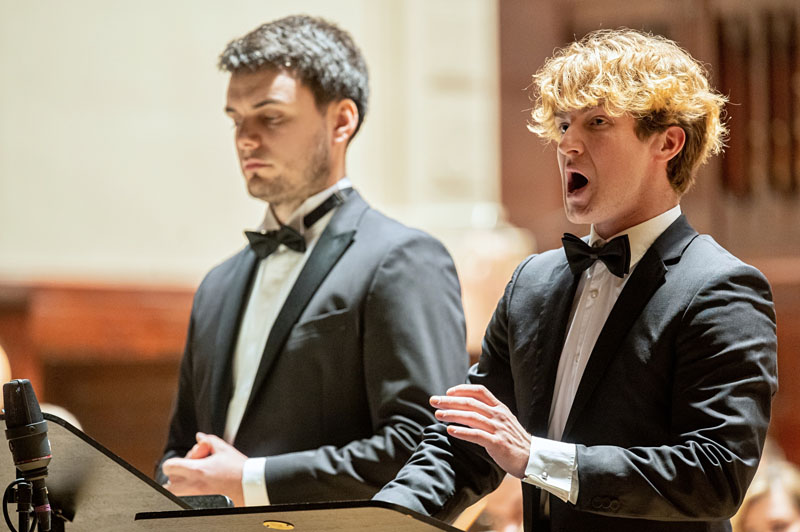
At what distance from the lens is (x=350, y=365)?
2.63 metres

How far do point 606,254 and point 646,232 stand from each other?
88mm

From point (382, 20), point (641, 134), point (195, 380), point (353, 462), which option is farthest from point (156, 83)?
point (641, 134)

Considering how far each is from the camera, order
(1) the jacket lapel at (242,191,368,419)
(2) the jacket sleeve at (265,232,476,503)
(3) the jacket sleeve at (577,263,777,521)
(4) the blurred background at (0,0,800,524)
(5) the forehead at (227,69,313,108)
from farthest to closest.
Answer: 1. (4) the blurred background at (0,0,800,524)
2. (5) the forehead at (227,69,313,108)
3. (1) the jacket lapel at (242,191,368,419)
4. (2) the jacket sleeve at (265,232,476,503)
5. (3) the jacket sleeve at (577,263,777,521)

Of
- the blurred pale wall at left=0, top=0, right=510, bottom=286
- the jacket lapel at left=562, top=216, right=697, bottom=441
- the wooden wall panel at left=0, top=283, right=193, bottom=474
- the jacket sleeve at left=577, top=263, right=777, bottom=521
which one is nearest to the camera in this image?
the jacket sleeve at left=577, top=263, right=777, bottom=521

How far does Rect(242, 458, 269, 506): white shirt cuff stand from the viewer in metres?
2.55

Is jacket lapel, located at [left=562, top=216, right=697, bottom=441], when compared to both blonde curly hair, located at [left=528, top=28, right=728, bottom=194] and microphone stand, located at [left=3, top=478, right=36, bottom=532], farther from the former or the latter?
microphone stand, located at [left=3, top=478, right=36, bottom=532]

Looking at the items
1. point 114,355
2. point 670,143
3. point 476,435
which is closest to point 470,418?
point 476,435

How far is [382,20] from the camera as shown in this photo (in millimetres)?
7141

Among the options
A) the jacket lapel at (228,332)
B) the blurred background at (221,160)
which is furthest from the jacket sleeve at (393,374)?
the blurred background at (221,160)

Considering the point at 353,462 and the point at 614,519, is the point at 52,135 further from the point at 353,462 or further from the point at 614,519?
the point at 614,519

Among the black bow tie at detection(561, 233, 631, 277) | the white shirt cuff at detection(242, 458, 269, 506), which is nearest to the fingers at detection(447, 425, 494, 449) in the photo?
the black bow tie at detection(561, 233, 631, 277)

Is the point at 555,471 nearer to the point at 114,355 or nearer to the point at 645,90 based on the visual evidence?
the point at 645,90

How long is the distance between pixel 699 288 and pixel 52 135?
5066 mm

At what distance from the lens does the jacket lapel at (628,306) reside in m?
2.00
